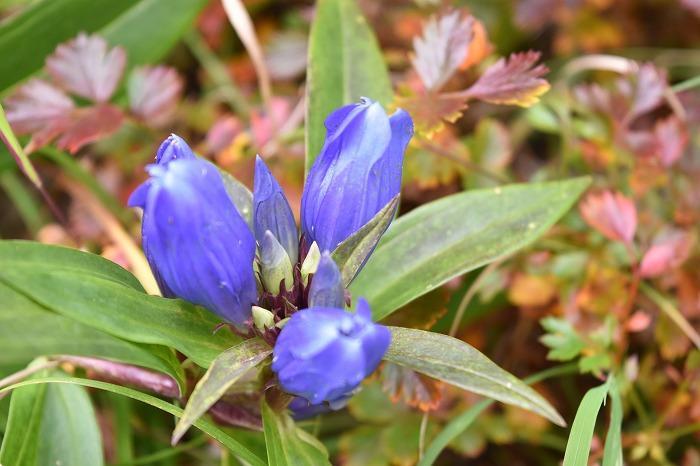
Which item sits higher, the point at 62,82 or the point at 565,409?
the point at 62,82

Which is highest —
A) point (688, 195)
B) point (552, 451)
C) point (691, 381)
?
point (688, 195)

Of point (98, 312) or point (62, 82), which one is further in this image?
point (62, 82)

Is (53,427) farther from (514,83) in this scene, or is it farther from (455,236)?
(514,83)

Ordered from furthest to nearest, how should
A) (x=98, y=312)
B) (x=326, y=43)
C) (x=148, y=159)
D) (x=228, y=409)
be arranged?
1. (x=148, y=159)
2. (x=326, y=43)
3. (x=228, y=409)
4. (x=98, y=312)

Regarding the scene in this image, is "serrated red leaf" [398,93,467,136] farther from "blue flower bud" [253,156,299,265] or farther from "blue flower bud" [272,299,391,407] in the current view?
"blue flower bud" [272,299,391,407]

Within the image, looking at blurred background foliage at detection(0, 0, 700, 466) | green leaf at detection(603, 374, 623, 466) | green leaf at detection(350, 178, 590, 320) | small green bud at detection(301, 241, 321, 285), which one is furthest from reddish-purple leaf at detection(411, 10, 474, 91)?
green leaf at detection(603, 374, 623, 466)

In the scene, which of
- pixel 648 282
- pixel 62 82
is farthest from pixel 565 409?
pixel 62 82

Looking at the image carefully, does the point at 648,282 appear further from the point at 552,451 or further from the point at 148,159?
the point at 148,159

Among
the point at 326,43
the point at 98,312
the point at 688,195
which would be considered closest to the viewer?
the point at 98,312
